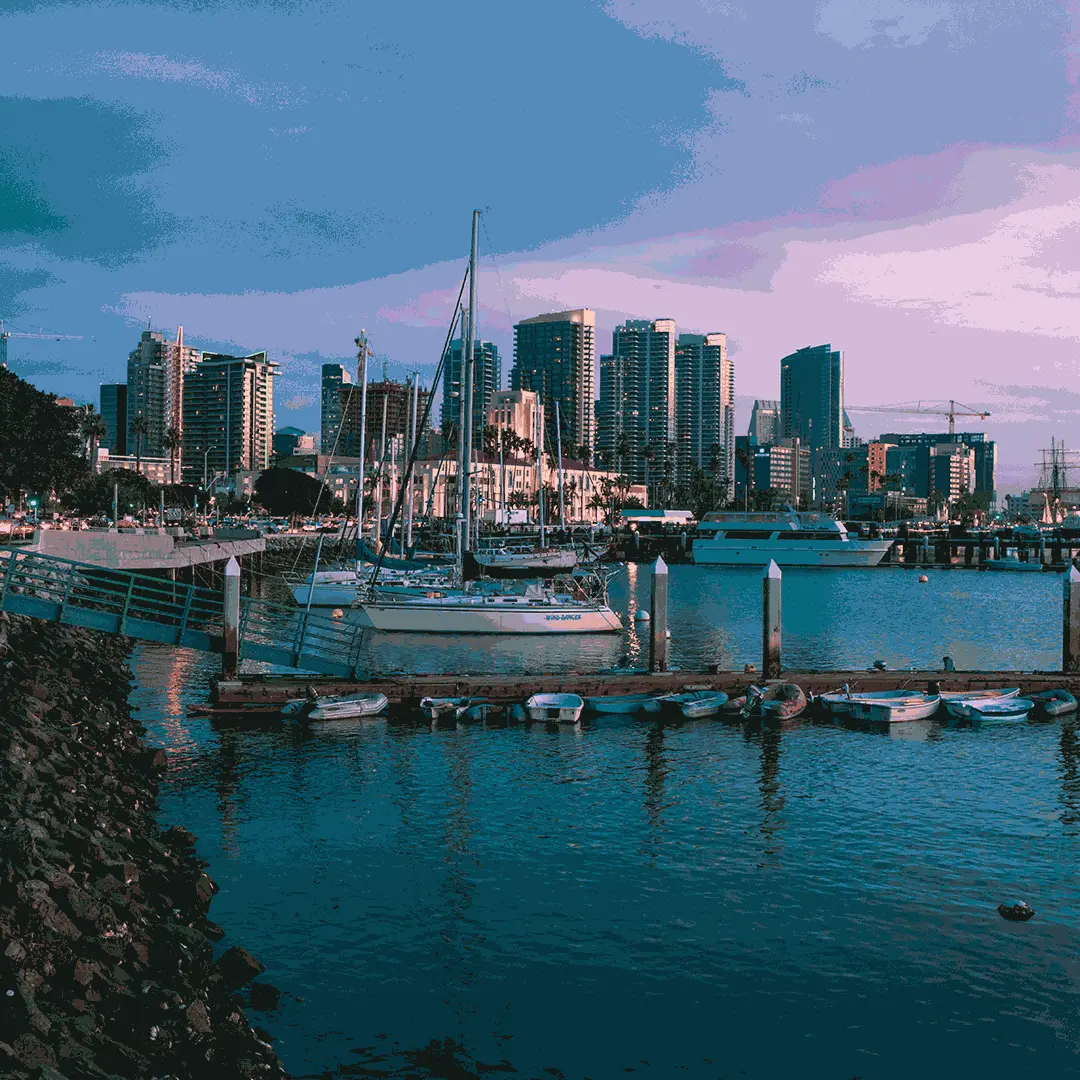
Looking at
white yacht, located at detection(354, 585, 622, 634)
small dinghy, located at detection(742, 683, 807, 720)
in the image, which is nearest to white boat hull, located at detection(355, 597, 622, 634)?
white yacht, located at detection(354, 585, 622, 634)

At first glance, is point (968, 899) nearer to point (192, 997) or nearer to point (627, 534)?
point (192, 997)

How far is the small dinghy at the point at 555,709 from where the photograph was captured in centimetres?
3089

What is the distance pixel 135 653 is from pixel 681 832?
103 feet

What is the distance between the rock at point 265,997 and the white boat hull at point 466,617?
124ft

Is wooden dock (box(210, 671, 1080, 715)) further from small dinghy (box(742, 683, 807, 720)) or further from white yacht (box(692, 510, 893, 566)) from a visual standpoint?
white yacht (box(692, 510, 893, 566))

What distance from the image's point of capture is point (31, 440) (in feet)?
269

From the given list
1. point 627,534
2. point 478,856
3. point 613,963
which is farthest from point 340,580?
point 627,534

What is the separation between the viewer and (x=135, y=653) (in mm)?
45562

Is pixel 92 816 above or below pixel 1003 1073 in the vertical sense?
above

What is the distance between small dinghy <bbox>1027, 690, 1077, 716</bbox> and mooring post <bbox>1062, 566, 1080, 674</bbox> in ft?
6.55

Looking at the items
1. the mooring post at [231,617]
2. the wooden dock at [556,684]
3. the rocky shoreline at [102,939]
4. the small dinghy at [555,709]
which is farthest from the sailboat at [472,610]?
the rocky shoreline at [102,939]

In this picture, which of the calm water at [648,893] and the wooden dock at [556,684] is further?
the wooden dock at [556,684]

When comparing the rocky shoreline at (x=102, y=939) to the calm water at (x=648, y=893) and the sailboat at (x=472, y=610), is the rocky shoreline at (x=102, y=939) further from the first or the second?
the sailboat at (x=472, y=610)

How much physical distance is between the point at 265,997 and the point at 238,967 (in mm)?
730
